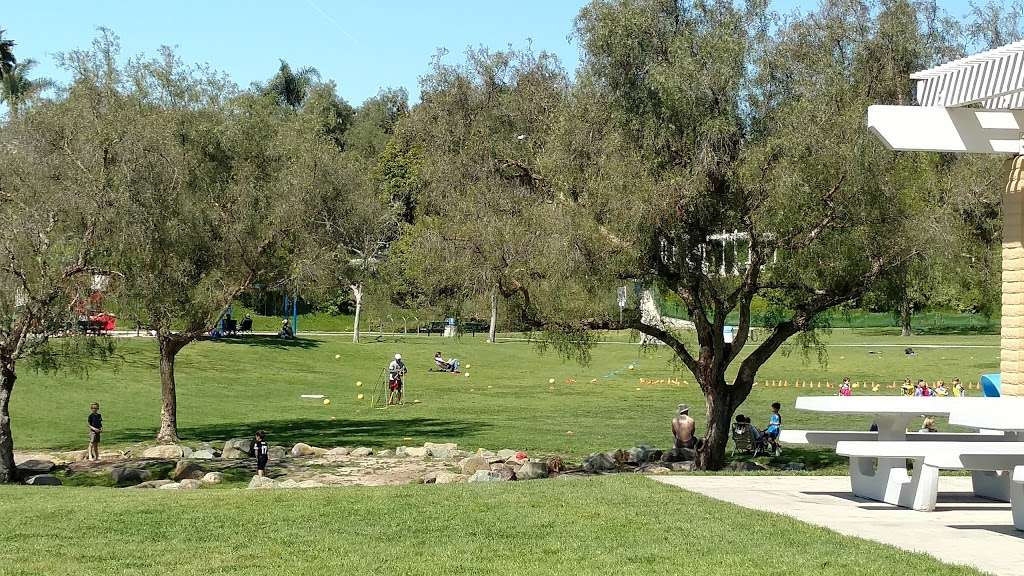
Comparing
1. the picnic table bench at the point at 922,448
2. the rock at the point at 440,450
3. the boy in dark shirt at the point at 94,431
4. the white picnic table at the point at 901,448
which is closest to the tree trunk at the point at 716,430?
the rock at the point at 440,450

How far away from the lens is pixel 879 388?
1784 inches

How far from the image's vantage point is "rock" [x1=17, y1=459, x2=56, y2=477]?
22816mm

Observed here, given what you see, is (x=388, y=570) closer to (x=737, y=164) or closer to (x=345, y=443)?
(x=737, y=164)

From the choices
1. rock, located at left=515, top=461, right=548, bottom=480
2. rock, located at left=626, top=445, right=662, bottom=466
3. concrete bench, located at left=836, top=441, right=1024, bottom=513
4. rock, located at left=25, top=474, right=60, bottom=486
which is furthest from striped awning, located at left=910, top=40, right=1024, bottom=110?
rock, located at left=25, top=474, right=60, bottom=486

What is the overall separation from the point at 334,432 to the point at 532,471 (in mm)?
11995

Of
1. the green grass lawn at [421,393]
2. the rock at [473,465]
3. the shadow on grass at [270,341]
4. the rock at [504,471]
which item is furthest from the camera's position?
the shadow on grass at [270,341]

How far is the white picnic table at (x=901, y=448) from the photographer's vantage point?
10961mm

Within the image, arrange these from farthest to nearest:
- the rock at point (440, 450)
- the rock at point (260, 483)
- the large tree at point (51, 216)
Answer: the rock at point (440, 450) < the large tree at point (51, 216) < the rock at point (260, 483)

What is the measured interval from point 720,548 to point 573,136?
1158 cm

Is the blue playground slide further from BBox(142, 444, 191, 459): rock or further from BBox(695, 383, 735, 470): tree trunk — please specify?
BBox(142, 444, 191, 459): rock

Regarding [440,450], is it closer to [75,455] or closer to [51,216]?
[75,455]

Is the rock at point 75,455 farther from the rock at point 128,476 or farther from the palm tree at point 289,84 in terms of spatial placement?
the palm tree at point 289,84

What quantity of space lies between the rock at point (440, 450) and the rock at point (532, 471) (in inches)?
184

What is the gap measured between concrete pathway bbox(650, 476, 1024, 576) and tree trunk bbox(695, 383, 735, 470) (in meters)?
5.94
